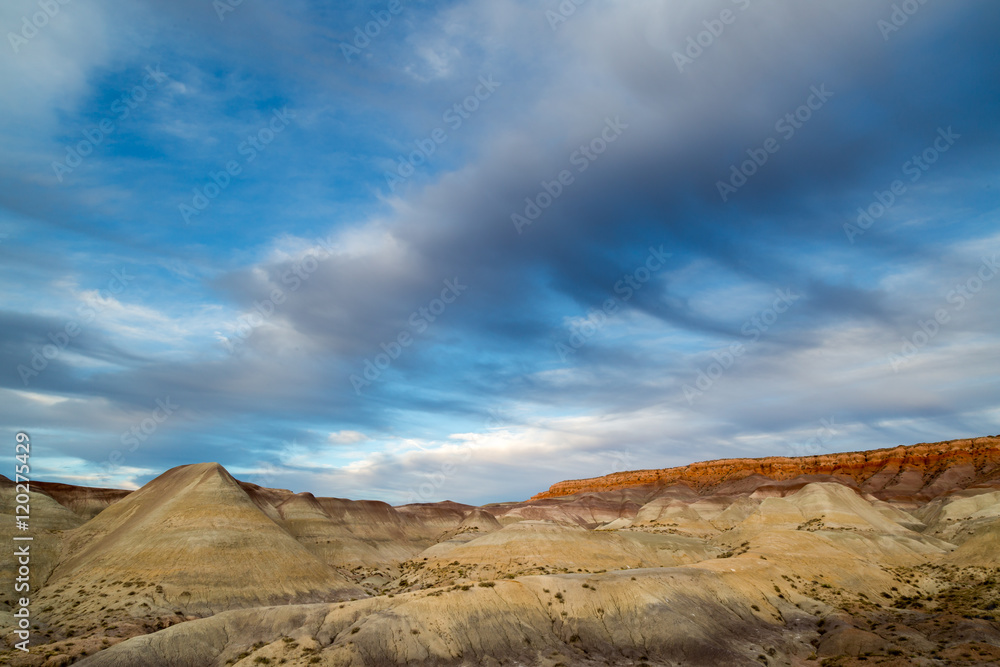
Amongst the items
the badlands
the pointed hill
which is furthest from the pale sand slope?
the pointed hill

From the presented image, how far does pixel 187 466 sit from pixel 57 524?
1858 cm

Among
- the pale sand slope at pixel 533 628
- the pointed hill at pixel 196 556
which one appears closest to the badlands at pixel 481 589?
the pale sand slope at pixel 533 628

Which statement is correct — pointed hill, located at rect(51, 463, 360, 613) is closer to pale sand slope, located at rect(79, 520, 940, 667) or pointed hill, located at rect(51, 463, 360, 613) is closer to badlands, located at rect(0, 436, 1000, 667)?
badlands, located at rect(0, 436, 1000, 667)

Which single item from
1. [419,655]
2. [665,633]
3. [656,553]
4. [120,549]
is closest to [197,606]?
[120,549]

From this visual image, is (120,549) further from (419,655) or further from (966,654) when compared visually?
(966,654)

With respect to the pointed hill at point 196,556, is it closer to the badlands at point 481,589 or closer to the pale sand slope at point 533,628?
the badlands at point 481,589

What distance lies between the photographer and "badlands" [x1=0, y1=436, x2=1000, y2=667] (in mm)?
44625

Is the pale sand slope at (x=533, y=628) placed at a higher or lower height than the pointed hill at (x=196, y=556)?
lower

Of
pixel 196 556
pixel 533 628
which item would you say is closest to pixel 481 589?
pixel 533 628

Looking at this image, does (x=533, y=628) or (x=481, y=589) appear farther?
(x=481, y=589)

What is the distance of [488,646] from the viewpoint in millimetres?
45188

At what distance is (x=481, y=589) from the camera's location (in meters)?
50.3

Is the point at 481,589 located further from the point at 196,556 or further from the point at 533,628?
the point at 196,556

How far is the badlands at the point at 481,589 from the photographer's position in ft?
146
